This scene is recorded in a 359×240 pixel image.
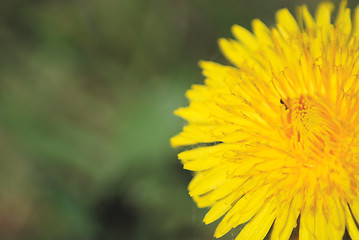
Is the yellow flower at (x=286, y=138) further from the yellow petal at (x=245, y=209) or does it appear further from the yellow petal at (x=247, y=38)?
the yellow petal at (x=247, y=38)

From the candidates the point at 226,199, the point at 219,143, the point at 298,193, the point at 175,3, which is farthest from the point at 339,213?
the point at 175,3

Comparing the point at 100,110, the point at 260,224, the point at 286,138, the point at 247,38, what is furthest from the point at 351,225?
the point at 100,110

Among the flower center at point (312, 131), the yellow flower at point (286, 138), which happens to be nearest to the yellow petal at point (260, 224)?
the yellow flower at point (286, 138)

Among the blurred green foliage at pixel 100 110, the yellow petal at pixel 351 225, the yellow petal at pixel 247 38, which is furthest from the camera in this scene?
the blurred green foliage at pixel 100 110

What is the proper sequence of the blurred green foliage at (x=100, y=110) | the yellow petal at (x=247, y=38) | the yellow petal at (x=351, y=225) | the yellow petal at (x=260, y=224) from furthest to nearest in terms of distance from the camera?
the blurred green foliage at (x=100, y=110), the yellow petal at (x=247, y=38), the yellow petal at (x=260, y=224), the yellow petal at (x=351, y=225)

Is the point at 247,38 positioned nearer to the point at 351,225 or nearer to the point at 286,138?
the point at 286,138

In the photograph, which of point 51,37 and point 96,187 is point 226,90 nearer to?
point 96,187

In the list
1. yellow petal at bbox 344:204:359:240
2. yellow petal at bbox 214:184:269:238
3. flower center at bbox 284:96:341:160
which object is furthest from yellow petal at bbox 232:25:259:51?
yellow petal at bbox 344:204:359:240
